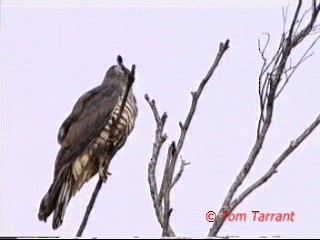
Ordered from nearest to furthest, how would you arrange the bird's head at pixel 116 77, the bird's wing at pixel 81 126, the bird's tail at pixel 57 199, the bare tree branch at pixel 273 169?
the bare tree branch at pixel 273 169 < the bird's tail at pixel 57 199 < the bird's wing at pixel 81 126 < the bird's head at pixel 116 77

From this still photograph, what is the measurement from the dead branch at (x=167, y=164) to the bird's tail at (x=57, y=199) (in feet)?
1.90

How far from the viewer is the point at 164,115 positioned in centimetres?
247

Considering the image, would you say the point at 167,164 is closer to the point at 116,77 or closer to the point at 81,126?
the point at 81,126

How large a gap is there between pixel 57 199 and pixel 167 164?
4.03 feet

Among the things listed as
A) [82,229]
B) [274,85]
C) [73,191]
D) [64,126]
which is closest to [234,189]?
[274,85]

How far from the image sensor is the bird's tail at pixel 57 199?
2971 millimetres

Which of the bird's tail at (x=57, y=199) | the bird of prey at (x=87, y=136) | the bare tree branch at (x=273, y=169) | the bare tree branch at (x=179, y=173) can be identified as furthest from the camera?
the bird of prey at (x=87, y=136)

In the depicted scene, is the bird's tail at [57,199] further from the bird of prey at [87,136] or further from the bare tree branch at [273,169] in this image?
the bare tree branch at [273,169]

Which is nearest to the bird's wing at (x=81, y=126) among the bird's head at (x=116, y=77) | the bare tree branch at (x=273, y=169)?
the bird's head at (x=116, y=77)

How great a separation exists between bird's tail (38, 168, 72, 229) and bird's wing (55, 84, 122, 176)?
0.31ft

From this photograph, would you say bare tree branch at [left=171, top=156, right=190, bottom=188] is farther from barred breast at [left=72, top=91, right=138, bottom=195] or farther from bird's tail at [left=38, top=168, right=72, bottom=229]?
barred breast at [left=72, top=91, right=138, bottom=195]

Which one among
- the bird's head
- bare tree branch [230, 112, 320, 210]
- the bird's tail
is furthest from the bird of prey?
bare tree branch [230, 112, 320, 210]

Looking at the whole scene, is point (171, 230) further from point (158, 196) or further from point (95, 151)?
point (95, 151)

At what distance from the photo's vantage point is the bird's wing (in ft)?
12.6
